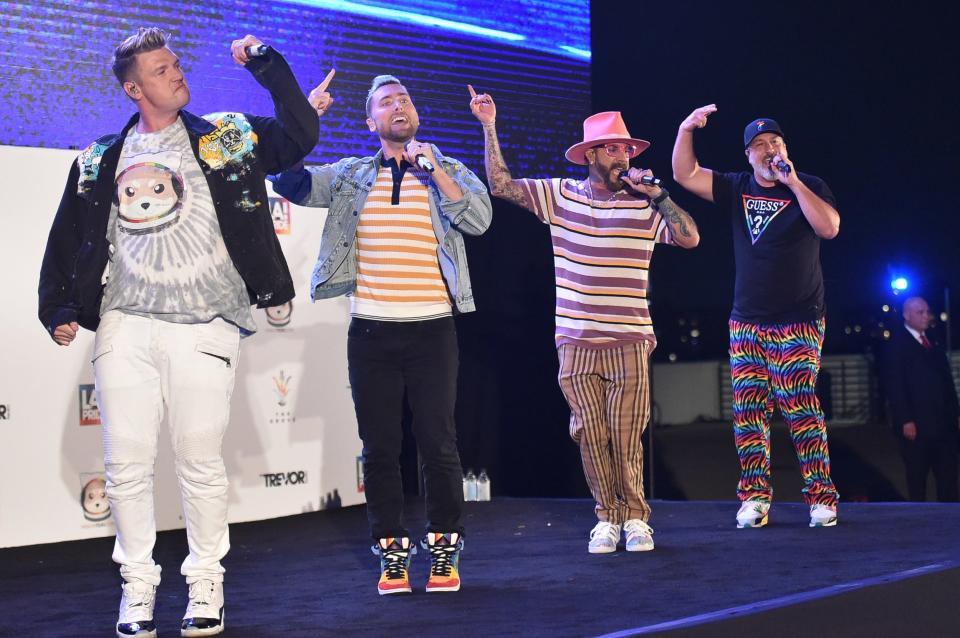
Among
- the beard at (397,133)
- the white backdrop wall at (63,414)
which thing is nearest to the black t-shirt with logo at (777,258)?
the beard at (397,133)

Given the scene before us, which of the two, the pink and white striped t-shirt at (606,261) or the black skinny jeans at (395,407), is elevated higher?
the pink and white striped t-shirt at (606,261)

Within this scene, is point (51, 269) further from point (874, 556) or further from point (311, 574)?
point (874, 556)

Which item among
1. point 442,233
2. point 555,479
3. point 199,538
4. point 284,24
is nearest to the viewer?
point 199,538

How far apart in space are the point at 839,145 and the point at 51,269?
4.91 m

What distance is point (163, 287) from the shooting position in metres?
2.80

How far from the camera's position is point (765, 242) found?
14.4 feet

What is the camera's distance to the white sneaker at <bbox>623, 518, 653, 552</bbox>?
12.7ft

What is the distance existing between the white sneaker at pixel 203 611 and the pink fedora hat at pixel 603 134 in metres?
2.01

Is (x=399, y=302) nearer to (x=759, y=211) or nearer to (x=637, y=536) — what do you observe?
(x=637, y=536)

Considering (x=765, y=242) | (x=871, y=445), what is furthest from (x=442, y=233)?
(x=871, y=445)

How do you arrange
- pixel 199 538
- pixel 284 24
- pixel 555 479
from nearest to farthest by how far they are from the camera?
pixel 199 538
pixel 284 24
pixel 555 479

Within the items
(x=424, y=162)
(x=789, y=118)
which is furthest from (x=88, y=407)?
(x=789, y=118)

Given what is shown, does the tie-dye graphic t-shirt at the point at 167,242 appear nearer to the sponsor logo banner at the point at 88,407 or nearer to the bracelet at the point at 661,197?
the bracelet at the point at 661,197

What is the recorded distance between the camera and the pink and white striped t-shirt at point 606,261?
3.96 meters
